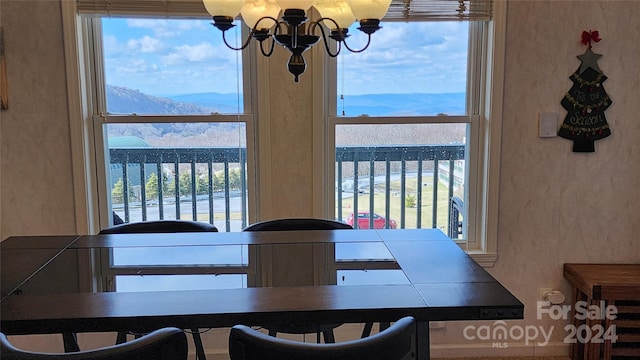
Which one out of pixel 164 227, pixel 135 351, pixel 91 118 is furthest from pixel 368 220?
pixel 135 351

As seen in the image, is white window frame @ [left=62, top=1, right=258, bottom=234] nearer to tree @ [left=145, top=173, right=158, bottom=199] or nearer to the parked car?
tree @ [left=145, top=173, right=158, bottom=199]

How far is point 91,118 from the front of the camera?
251cm

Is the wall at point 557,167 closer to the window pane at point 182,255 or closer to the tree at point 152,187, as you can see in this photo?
the window pane at point 182,255

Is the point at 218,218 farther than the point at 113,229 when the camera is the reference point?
Yes

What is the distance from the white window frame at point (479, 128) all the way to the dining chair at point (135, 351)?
1.51 meters

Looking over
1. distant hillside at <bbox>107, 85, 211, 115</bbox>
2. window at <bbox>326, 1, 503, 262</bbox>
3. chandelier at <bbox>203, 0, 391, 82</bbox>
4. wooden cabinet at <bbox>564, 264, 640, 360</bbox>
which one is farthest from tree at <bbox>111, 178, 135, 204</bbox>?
wooden cabinet at <bbox>564, 264, 640, 360</bbox>

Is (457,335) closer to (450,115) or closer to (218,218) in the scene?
(450,115)

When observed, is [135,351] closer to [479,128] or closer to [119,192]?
[119,192]

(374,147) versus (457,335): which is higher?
(374,147)

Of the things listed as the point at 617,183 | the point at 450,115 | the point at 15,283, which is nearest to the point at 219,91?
the point at 450,115

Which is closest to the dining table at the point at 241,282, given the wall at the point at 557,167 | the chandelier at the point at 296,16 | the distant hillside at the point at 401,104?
the chandelier at the point at 296,16

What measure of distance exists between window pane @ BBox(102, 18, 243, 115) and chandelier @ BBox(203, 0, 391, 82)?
107 cm

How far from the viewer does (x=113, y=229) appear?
2070 millimetres

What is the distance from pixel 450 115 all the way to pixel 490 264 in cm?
82
